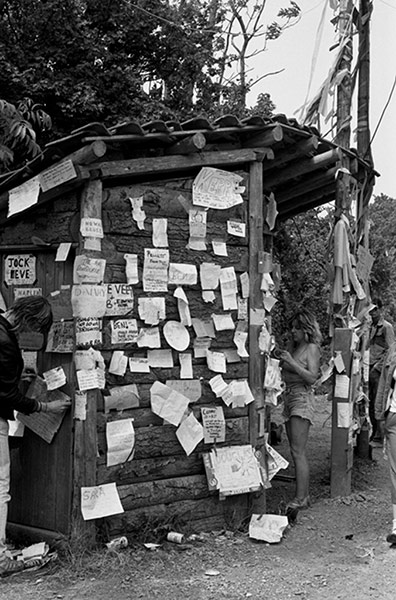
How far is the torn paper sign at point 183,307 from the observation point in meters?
5.40

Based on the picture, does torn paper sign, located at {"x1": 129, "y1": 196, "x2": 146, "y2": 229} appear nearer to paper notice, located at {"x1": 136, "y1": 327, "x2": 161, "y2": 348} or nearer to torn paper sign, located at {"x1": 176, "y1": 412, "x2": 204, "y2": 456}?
paper notice, located at {"x1": 136, "y1": 327, "x2": 161, "y2": 348}

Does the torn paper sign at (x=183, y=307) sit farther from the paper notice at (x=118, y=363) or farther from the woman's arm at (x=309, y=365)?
the woman's arm at (x=309, y=365)

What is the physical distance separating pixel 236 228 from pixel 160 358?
A: 1322 millimetres

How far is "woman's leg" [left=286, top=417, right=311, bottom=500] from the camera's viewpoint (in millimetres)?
6262

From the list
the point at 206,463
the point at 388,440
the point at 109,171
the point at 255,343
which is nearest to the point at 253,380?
the point at 255,343

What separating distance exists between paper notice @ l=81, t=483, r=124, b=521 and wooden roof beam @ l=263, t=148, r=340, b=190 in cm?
336

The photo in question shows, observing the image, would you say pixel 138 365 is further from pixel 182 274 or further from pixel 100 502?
pixel 100 502

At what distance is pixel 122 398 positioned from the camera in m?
5.11

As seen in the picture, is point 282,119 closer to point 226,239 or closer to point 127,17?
point 226,239

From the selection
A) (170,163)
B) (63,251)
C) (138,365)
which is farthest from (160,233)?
(138,365)

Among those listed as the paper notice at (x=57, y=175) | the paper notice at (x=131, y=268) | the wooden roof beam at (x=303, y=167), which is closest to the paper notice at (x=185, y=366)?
the paper notice at (x=131, y=268)

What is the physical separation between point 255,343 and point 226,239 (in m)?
0.93

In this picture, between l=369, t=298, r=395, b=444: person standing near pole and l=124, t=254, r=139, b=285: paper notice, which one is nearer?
l=124, t=254, r=139, b=285: paper notice

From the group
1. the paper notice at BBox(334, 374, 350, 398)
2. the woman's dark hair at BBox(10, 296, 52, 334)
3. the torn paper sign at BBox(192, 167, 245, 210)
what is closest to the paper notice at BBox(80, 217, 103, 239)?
the woman's dark hair at BBox(10, 296, 52, 334)
